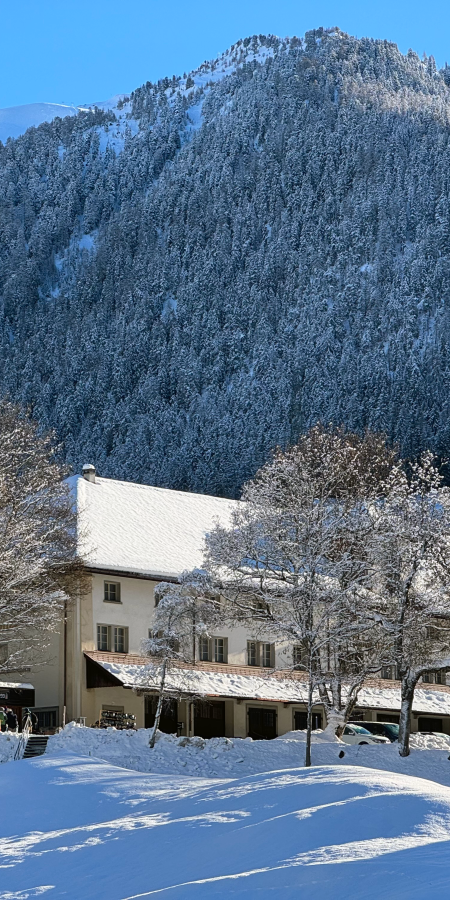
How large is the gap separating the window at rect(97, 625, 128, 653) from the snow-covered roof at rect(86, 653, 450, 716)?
6.81ft

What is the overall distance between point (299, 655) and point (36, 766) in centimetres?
2750

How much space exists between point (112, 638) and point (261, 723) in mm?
8795

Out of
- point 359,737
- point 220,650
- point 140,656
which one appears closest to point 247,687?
point 220,650

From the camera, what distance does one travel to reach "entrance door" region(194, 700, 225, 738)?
55.9 m

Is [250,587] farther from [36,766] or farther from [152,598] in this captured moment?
[36,766]

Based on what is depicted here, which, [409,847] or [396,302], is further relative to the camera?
[396,302]

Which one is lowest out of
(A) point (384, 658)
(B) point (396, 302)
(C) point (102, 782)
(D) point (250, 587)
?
(C) point (102, 782)

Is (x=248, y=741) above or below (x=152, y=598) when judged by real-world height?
below

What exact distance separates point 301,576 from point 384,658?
15.7 feet

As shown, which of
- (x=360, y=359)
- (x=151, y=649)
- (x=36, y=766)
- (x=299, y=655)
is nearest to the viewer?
(x=36, y=766)

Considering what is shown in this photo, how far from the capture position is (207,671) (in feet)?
185

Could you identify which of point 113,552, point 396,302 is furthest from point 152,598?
point 396,302

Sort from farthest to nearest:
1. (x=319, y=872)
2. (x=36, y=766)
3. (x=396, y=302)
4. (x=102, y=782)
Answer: (x=396, y=302), (x=36, y=766), (x=102, y=782), (x=319, y=872)

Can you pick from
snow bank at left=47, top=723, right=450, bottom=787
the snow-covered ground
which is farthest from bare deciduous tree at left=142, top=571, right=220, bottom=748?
the snow-covered ground
